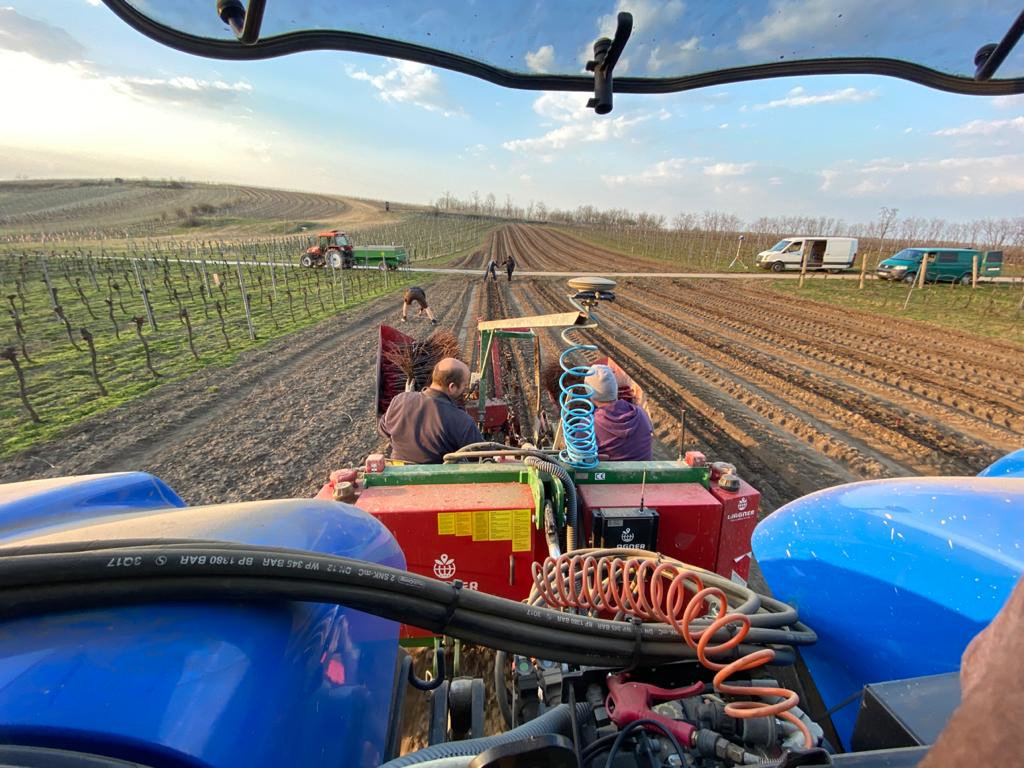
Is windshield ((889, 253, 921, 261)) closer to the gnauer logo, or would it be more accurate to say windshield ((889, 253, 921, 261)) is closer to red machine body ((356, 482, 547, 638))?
red machine body ((356, 482, 547, 638))

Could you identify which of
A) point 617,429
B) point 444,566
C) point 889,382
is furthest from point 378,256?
point 444,566

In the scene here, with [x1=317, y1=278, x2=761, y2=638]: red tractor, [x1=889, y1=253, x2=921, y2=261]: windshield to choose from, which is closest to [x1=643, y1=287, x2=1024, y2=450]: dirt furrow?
[x1=317, y1=278, x2=761, y2=638]: red tractor

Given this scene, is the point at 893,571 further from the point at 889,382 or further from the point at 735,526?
the point at 889,382

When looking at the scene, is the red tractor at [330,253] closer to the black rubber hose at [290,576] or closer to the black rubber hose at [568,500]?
the black rubber hose at [568,500]

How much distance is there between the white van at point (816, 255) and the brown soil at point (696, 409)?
19.9m

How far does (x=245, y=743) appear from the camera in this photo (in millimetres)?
751

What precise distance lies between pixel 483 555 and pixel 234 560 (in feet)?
6.21

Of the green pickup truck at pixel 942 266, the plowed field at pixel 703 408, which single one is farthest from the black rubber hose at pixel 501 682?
the green pickup truck at pixel 942 266

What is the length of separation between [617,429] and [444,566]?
1.63 meters

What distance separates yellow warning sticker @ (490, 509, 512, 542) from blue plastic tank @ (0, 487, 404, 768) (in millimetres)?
1388

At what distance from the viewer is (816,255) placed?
32.4 metres

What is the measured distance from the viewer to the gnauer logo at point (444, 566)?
2.62 meters

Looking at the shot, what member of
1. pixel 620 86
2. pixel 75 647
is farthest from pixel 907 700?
pixel 620 86

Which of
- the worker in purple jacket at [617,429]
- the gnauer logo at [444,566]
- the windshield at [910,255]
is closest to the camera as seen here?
the gnauer logo at [444,566]
